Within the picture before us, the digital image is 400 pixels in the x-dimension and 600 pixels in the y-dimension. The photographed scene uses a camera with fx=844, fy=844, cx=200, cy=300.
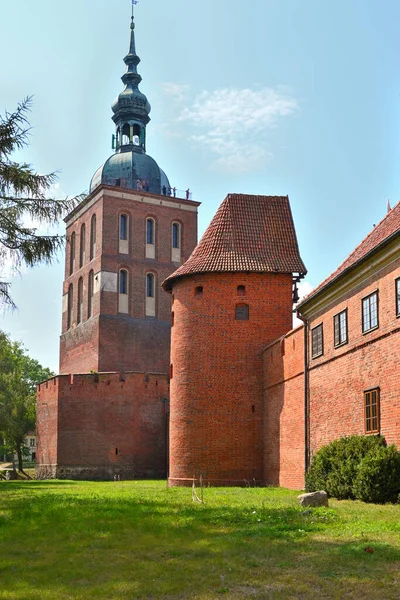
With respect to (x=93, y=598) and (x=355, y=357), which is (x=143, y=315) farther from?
(x=93, y=598)

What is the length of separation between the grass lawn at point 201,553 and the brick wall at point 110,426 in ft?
84.3

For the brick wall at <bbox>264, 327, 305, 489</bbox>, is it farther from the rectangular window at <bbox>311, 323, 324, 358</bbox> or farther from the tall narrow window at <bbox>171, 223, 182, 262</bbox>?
the tall narrow window at <bbox>171, 223, 182, 262</bbox>

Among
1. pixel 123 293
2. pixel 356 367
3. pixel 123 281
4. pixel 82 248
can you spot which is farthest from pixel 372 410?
pixel 82 248

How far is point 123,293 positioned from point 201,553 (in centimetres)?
4151

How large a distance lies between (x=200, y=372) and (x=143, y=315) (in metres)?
23.7

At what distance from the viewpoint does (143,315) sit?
50.7 m

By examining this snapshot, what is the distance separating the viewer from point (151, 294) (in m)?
51.6

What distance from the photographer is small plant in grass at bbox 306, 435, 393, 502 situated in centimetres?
1666

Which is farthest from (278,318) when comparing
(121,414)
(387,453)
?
(121,414)

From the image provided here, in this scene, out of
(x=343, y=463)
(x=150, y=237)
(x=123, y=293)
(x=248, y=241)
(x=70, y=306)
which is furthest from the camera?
(x=70, y=306)

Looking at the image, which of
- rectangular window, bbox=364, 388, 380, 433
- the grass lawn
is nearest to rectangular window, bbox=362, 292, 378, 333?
rectangular window, bbox=364, 388, 380, 433

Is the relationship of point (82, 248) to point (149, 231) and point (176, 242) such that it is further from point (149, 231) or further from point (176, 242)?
point (176, 242)

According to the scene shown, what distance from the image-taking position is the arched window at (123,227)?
169 feet

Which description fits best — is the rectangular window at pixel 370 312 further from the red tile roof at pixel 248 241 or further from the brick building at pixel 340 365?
the red tile roof at pixel 248 241
